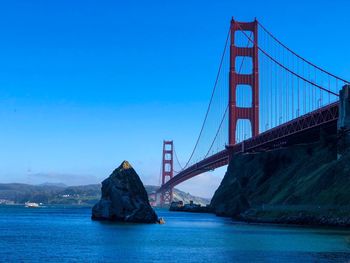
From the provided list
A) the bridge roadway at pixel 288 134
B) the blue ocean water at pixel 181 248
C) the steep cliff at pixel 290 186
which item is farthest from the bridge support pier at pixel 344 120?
the blue ocean water at pixel 181 248

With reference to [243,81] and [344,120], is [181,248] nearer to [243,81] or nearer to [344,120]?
[344,120]

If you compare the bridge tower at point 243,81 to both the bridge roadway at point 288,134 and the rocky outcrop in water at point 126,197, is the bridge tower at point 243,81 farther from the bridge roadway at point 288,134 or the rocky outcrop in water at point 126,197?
the rocky outcrop in water at point 126,197

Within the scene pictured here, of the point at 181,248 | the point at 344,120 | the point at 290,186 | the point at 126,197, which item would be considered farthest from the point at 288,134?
the point at 181,248

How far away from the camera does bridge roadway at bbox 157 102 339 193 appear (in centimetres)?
10759

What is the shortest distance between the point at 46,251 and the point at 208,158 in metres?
114

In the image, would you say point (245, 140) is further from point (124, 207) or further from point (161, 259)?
point (161, 259)

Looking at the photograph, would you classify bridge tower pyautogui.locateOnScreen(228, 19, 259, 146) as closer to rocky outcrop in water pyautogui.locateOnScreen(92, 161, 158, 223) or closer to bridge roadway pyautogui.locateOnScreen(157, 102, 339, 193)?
bridge roadway pyautogui.locateOnScreen(157, 102, 339, 193)

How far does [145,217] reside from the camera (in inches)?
3743

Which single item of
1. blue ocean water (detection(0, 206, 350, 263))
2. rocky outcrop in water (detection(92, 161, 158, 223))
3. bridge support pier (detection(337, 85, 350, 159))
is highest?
bridge support pier (detection(337, 85, 350, 159))

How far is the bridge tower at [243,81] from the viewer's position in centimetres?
14750

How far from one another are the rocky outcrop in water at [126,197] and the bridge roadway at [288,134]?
32731mm

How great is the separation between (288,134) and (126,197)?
3805cm

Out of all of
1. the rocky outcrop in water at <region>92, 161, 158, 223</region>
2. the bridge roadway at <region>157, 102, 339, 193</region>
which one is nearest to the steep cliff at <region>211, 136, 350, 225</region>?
the bridge roadway at <region>157, 102, 339, 193</region>

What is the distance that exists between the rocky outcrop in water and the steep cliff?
62.6 feet
